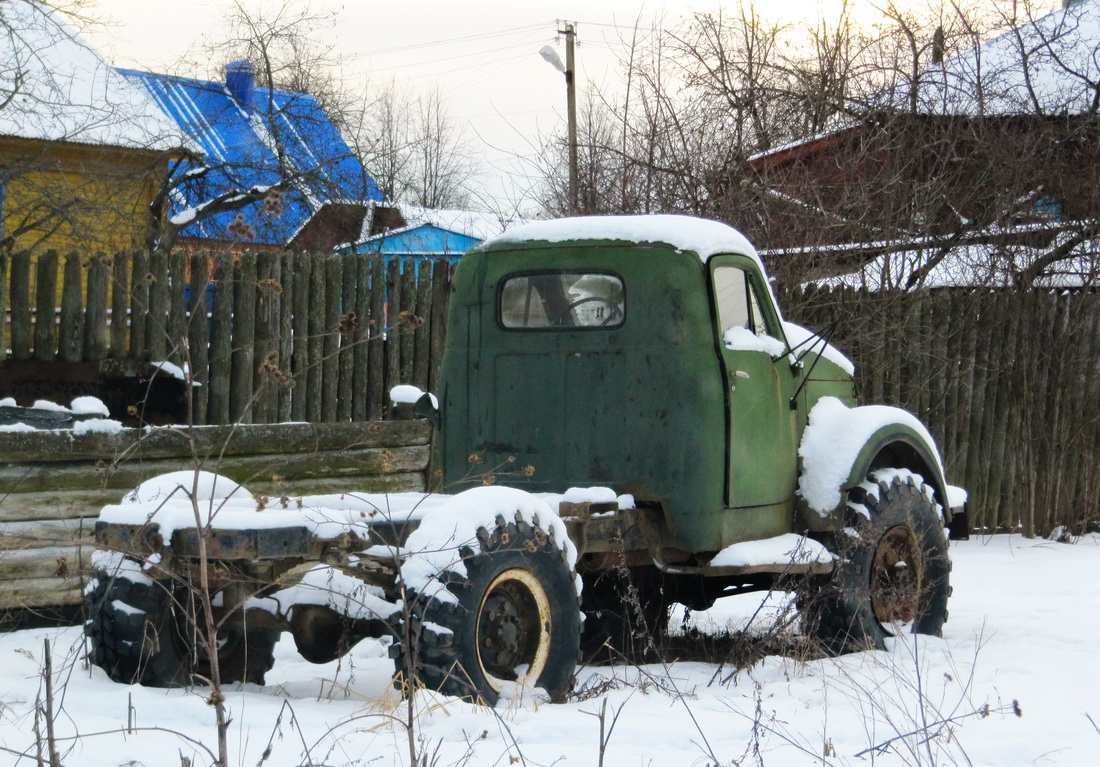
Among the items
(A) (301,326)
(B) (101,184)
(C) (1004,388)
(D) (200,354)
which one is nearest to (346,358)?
(A) (301,326)

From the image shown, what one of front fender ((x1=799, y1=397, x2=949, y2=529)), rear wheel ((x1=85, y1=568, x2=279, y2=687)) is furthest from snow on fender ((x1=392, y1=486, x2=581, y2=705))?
Result: front fender ((x1=799, y1=397, x2=949, y2=529))

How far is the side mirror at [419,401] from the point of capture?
6.24 m

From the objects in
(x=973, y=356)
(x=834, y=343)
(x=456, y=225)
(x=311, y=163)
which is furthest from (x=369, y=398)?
(x=456, y=225)

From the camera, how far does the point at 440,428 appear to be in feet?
20.4

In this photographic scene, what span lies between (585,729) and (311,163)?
1676 centimetres

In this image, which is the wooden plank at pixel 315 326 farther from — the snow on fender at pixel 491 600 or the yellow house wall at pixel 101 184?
the yellow house wall at pixel 101 184

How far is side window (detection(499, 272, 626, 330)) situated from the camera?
5.81m

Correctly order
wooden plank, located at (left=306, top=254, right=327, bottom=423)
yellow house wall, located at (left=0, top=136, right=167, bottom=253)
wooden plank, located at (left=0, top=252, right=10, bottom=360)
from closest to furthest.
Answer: wooden plank, located at (left=0, top=252, right=10, bottom=360) < wooden plank, located at (left=306, top=254, right=327, bottom=423) < yellow house wall, located at (left=0, top=136, right=167, bottom=253)

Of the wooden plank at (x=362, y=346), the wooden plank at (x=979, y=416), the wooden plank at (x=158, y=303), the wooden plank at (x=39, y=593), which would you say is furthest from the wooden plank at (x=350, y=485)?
the wooden plank at (x=979, y=416)

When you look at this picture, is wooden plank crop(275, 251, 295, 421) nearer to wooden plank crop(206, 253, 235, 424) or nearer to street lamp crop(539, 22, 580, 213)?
wooden plank crop(206, 253, 235, 424)

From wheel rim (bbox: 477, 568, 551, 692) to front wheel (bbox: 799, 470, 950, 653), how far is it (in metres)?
1.70

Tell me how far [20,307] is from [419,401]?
312 centimetres

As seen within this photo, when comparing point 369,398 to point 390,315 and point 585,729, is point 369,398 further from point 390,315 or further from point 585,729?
point 585,729

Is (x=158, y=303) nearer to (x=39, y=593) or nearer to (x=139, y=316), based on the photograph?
(x=139, y=316)
